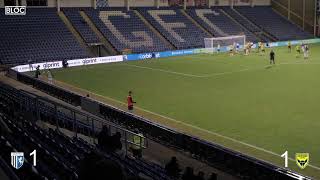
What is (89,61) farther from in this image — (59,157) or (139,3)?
(59,157)

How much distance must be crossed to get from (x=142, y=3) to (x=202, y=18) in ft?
30.5

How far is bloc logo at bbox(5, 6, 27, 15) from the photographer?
45.8 m

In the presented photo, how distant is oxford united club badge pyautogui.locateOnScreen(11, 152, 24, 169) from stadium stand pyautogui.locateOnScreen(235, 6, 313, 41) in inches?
2375

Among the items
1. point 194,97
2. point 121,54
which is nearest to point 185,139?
point 194,97

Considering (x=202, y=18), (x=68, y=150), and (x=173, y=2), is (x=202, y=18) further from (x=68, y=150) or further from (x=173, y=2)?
(x=68, y=150)

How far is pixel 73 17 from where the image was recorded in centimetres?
5019

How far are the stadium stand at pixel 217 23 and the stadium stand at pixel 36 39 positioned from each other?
69.5ft

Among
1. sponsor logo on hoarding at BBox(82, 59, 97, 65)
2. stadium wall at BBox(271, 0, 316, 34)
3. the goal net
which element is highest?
stadium wall at BBox(271, 0, 316, 34)

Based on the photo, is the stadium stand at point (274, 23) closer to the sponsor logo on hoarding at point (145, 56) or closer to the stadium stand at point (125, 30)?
the stadium stand at point (125, 30)

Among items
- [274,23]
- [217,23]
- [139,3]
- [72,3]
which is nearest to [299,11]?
[274,23]

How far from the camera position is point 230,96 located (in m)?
24.9

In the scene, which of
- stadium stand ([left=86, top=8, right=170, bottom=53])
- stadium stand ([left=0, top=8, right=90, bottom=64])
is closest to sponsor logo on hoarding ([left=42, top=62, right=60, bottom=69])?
stadium stand ([left=0, top=8, right=90, bottom=64])

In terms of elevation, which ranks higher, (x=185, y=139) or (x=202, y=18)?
(x=202, y=18)

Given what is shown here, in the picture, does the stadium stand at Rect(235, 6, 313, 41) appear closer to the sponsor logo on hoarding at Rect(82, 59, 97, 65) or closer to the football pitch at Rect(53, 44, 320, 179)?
the football pitch at Rect(53, 44, 320, 179)
